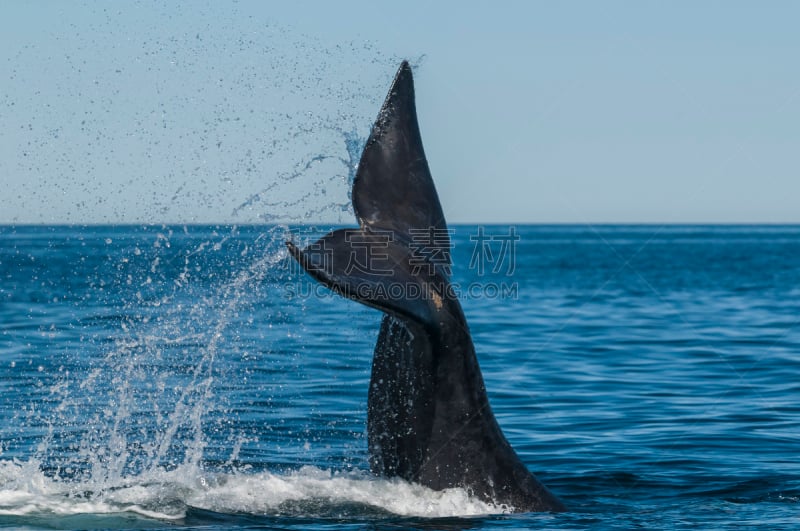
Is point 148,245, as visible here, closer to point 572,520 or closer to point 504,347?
point 504,347

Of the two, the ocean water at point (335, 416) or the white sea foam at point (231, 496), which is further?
the ocean water at point (335, 416)

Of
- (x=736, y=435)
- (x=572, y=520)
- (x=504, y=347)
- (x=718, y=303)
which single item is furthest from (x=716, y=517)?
(x=718, y=303)

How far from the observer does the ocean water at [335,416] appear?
24.6 feet

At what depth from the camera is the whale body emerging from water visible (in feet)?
20.6

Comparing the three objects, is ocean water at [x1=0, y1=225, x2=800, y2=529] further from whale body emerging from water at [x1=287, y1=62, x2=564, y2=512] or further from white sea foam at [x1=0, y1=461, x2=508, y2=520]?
whale body emerging from water at [x1=287, y1=62, x2=564, y2=512]

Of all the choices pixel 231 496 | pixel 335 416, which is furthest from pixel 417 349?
pixel 335 416

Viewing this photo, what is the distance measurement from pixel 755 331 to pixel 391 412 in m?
17.9

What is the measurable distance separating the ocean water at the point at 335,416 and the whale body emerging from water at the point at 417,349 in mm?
259

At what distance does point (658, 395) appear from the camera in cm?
1429

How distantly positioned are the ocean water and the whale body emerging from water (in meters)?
0.26

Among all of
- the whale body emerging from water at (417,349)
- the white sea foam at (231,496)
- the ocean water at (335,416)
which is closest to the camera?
the whale body emerging from water at (417,349)

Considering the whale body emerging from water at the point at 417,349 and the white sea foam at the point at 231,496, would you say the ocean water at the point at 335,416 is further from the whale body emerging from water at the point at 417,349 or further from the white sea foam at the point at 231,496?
the whale body emerging from water at the point at 417,349

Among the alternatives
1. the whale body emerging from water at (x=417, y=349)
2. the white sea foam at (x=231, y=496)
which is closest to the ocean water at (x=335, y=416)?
the white sea foam at (x=231, y=496)

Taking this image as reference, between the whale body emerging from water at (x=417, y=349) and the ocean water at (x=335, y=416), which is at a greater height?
the whale body emerging from water at (x=417, y=349)
